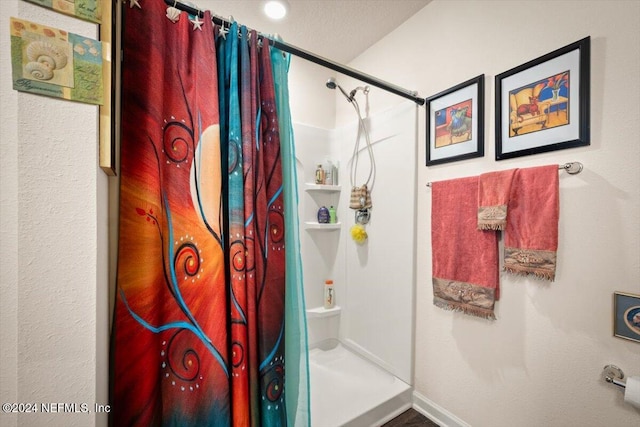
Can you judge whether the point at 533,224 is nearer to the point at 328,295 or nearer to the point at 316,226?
the point at 316,226

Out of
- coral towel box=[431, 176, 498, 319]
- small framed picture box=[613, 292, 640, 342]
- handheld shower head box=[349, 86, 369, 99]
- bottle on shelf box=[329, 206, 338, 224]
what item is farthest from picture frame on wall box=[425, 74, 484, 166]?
bottle on shelf box=[329, 206, 338, 224]

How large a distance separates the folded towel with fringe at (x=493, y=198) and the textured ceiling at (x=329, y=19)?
3.80 ft

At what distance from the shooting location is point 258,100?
95 centimetres

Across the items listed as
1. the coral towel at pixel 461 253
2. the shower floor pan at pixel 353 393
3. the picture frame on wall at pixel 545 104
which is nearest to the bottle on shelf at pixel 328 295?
the shower floor pan at pixel 353 393

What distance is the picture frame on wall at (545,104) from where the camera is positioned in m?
0.94

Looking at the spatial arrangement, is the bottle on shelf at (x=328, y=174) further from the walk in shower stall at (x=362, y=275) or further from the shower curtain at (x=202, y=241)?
the shower curtain at (x=202, y=241)

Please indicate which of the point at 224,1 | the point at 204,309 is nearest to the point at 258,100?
the point at 204,309

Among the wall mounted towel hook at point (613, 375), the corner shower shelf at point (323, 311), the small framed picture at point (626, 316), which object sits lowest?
the corner shower shelf at point (323, 311)

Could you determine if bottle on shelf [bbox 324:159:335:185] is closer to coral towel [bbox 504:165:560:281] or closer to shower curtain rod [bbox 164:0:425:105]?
shower curtain rod [bbox 164:0:425:105]

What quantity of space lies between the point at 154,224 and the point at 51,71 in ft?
1.33

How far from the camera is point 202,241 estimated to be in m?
0.82

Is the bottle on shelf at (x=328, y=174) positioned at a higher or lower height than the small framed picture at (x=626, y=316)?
higher

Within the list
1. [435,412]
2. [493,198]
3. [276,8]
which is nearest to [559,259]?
[493,198]

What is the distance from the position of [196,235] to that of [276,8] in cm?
149
